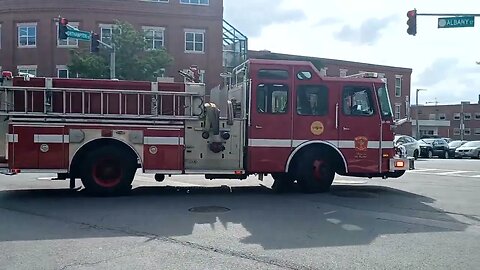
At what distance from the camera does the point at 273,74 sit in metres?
11.2

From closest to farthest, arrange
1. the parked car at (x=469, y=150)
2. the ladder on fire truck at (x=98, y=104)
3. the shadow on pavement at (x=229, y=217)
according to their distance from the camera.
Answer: the shadow on pavement at (x=229, y=217) → the ladder on fire truck at (x=98, y=104) → the parked car at (x=469, y=150)

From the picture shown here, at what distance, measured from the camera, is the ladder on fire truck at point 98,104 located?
10094 millimetres

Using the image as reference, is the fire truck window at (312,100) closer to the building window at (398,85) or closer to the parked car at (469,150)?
the parked car at (469,150)

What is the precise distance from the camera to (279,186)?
12.4 metres

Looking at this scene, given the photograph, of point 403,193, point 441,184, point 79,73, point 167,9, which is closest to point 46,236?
point 403,193

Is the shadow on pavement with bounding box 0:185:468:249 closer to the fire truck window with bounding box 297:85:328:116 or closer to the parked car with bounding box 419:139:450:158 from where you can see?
the fire truck window with bounding box 297:85:328:116

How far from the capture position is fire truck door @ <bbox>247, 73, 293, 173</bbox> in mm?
11031

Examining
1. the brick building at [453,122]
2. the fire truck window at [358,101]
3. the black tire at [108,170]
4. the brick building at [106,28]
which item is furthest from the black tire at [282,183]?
the brick building at [453,122]

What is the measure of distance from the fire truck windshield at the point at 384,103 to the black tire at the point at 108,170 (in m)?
5.95

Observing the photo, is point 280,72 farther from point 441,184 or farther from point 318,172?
point 441,184

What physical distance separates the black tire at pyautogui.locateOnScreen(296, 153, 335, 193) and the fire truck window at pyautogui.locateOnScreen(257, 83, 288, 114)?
129 centimetres

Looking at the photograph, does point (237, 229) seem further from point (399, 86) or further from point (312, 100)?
point (399, 86)

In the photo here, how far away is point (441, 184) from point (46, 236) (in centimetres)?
1171

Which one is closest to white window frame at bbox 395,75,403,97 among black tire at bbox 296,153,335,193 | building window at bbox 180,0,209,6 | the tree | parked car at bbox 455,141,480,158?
parked car at bbox 455,141,480,158
